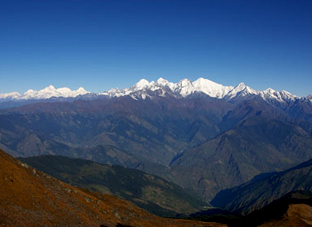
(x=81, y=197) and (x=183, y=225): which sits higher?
(x=81, y=197)

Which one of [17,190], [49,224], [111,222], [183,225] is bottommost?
[183,225]

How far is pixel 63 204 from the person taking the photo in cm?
7438

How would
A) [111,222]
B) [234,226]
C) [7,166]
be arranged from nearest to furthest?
1. [7,166]
2. [111,222]
3. [234,226]

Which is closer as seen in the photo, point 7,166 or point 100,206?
point 7,166

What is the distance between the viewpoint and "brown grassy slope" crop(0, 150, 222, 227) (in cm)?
5875

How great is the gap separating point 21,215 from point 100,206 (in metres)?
37.1

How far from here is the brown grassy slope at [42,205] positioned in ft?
193

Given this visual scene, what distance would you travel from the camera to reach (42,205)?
67.2 metres

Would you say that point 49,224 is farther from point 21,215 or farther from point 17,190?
point 17,190

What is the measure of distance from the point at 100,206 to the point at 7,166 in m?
32.1

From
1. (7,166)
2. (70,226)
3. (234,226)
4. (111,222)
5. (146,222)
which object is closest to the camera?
(70,226)

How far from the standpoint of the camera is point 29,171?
84312 mm

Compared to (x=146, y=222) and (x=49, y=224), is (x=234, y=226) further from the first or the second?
(x=49, y=224)

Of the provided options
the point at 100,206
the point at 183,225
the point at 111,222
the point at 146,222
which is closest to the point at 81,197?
the point at 100,206
